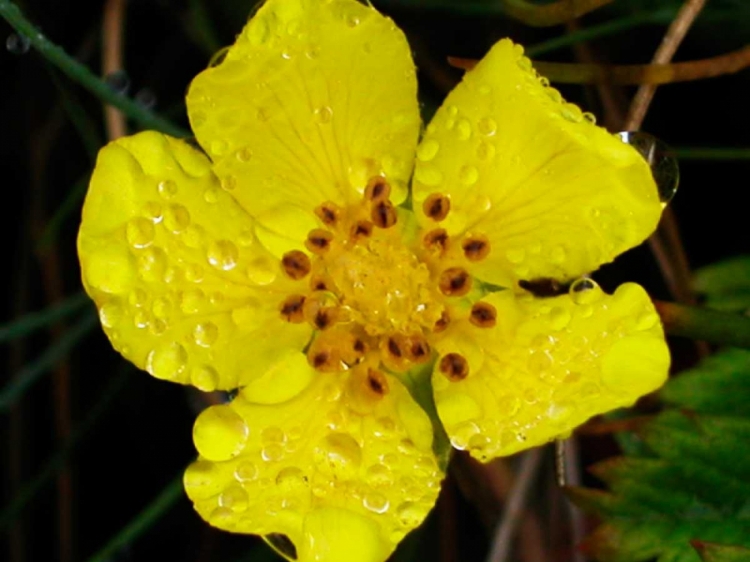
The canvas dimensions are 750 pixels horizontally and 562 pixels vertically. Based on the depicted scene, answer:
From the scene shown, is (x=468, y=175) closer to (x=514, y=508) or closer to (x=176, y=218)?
(x=176, y=218)

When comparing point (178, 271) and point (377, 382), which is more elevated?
point (178, 271)

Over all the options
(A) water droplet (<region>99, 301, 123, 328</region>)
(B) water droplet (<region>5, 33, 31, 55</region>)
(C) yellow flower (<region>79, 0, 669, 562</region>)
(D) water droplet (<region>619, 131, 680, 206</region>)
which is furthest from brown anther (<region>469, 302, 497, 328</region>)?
(B) water droplet (<region>5, 33, 31, 55</region>)

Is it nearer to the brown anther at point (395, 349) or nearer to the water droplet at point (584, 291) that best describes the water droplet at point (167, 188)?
the brown anther at point (395, 349)

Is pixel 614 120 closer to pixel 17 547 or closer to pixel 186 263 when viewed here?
pixel 186 263

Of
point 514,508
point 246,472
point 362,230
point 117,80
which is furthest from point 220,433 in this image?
point 117,80

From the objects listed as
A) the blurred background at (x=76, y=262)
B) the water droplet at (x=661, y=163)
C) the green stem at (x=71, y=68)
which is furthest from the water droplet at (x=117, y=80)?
the water droplet at (x=661, y=163)

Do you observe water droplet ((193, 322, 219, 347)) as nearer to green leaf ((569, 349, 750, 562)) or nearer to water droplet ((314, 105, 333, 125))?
water droplet ((314, 105, 333, 125))
